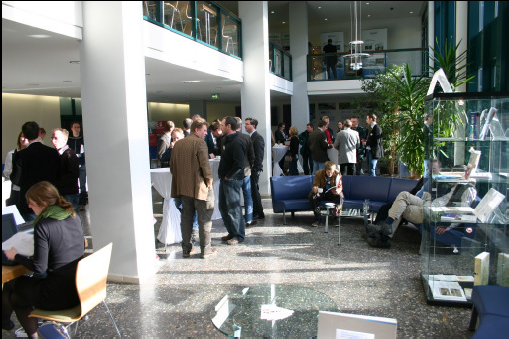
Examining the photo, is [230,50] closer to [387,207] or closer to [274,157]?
[274,157]

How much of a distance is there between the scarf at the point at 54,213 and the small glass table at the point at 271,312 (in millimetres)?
1226

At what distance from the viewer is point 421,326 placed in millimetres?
3363

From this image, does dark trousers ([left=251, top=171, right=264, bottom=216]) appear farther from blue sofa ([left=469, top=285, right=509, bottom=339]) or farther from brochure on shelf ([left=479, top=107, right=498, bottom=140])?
blue sofa ([left=469, top=285, right=509, bottom=339])

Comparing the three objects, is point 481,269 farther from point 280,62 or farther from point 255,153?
point 280,62

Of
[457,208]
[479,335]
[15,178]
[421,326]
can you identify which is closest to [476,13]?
[457,208]

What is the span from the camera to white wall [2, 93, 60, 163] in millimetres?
12418

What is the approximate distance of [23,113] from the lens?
13203mm

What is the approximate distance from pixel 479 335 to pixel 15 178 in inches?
210

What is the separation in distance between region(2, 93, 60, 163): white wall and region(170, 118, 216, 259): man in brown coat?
931cm

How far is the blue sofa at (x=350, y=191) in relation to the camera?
6730 millimetres

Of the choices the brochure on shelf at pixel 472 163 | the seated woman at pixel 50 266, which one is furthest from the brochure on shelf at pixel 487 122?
the seated woman at pixel 50 266

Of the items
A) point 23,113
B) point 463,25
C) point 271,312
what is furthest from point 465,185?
point 23,113

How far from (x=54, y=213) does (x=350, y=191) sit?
17.2ft

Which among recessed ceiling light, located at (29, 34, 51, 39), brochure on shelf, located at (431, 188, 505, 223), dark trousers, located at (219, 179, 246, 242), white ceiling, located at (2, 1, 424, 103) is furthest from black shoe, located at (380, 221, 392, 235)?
recessed ceiling light, located at (29, 34, 51, 39)
